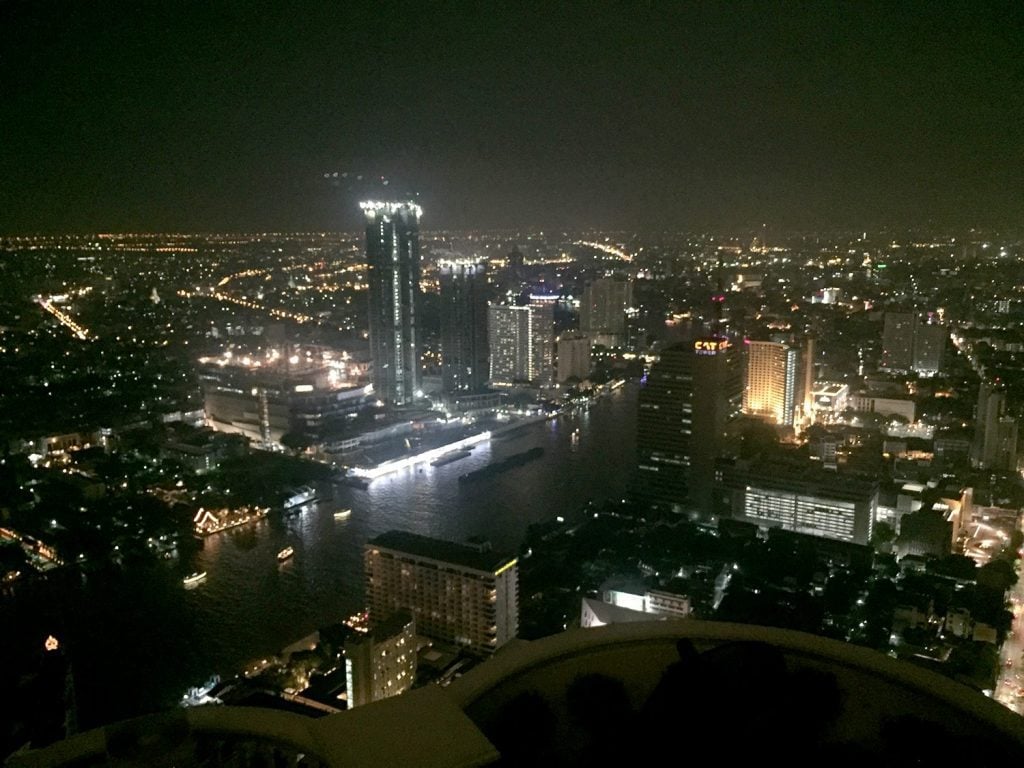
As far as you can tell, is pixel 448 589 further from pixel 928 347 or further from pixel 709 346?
pixel 928 347

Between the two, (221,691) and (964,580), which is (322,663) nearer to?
(221,691)

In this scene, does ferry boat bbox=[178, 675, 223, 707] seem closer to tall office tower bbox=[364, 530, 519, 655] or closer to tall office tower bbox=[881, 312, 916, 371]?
tall office tower bbox=[364, 530, 519, 655]

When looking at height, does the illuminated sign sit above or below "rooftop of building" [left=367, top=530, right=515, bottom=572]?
above

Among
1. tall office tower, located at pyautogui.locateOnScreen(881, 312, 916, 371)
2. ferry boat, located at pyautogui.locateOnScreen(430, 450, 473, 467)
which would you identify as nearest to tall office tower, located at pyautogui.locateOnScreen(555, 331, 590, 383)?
ferry boat, located at pyautogui.locateOnScreen(430, 450, 473, 467)

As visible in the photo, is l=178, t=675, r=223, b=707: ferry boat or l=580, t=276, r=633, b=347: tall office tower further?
l=580, t=276, r=633, b=347: tall office tower

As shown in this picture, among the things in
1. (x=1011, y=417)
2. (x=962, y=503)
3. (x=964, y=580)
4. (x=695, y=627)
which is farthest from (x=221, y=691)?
(x=1011, y=417)

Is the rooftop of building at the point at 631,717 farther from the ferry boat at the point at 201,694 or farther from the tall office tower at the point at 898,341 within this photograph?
the tall office tower at the point at 898,341
